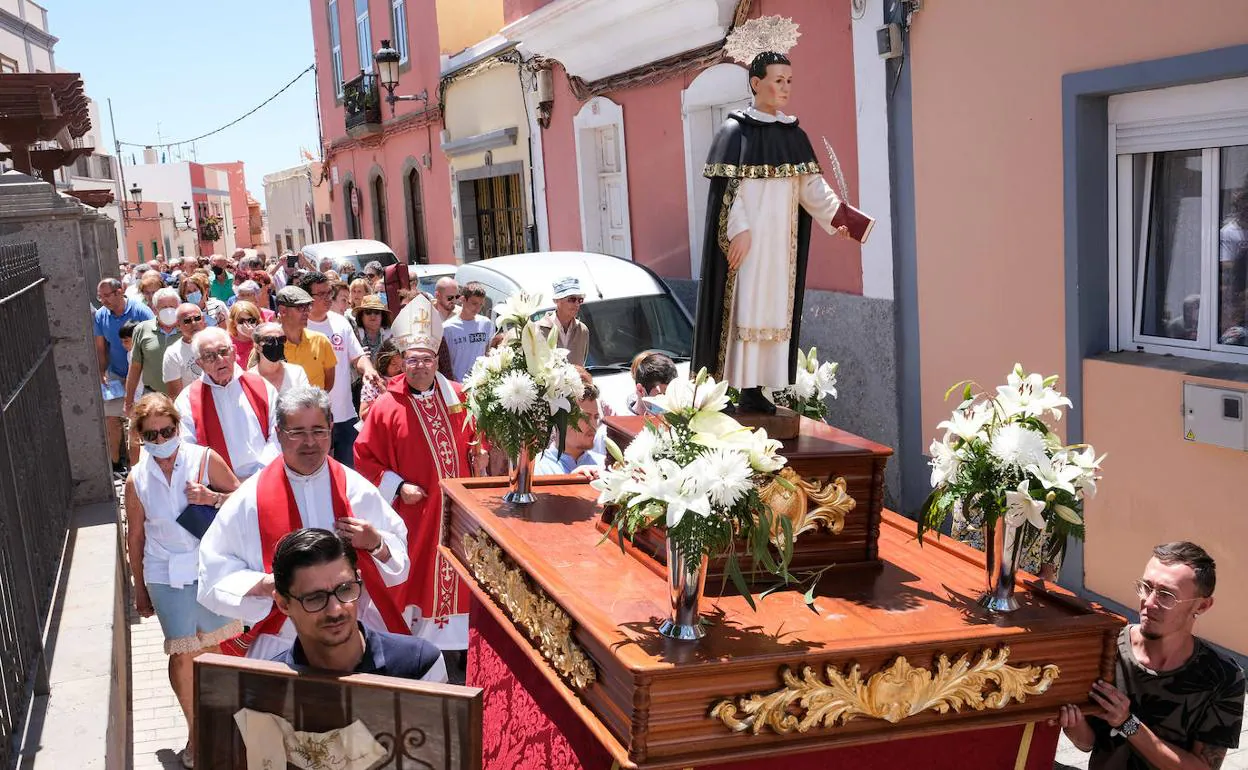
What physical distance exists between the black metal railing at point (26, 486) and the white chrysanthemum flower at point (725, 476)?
1.97 metres

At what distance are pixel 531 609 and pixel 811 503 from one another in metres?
0.86

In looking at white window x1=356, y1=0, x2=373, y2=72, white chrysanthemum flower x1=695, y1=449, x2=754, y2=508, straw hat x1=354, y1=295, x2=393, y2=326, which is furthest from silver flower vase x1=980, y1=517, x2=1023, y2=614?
white window x1=356, y1=0, x2=373, y2=72

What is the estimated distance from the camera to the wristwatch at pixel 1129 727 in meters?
3.06

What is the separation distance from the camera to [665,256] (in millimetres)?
11938

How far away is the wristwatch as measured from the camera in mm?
3061

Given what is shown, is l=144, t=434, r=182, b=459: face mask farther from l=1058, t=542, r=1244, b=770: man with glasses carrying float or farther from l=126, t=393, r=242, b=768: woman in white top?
l=1058, t=542, r=1244, b=770: man with glasses carrying float

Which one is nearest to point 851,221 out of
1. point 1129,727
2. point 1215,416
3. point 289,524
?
point 1129,727

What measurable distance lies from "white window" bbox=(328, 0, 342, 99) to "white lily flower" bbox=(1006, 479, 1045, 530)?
78.8ft

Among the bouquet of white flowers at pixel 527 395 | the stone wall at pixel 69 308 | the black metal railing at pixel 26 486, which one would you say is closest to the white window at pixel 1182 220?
the bouquet of white flowers at pixel 527 395

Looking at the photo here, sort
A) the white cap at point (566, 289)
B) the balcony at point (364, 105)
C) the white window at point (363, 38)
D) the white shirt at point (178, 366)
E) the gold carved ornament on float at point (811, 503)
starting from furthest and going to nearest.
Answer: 1. the white window at point (363, 38)
2. the balcony at point (364, 105)
3. the white cap at point (566, 289)
4. the white shirt at point (178, 366)
5. the gold carved ornament on float at point (811, 503)

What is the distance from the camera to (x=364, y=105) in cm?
2270

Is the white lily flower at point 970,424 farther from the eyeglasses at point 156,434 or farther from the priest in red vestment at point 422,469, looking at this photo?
the eyeglasses at point 156,434

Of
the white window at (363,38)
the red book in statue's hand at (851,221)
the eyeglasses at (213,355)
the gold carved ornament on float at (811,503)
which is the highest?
the white window at (363,38)

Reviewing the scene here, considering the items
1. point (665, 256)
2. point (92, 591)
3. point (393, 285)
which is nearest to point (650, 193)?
point (665, 256)
